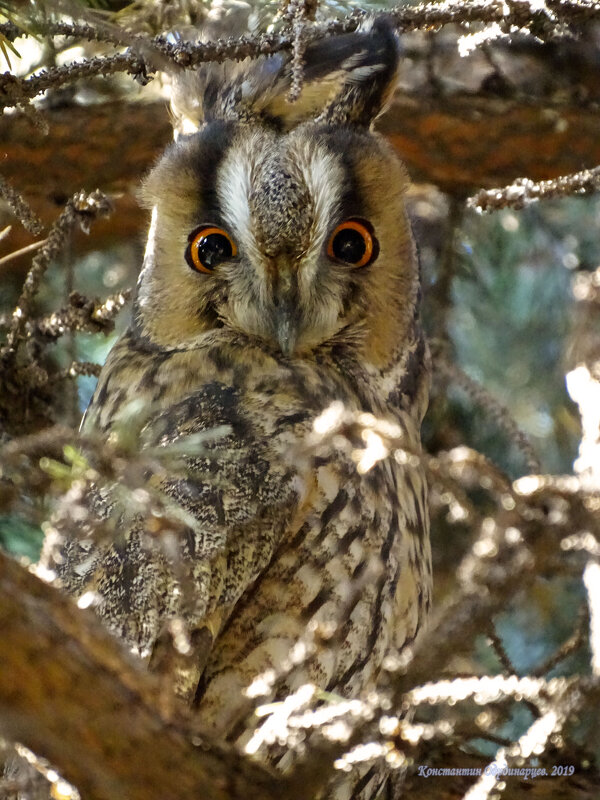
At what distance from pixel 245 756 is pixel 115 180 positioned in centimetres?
196

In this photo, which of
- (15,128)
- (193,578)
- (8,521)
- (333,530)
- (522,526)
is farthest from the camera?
(15,128)

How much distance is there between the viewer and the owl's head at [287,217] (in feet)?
6.39

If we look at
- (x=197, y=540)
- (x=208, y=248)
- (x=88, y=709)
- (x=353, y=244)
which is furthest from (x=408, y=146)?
(x=88, y=709)

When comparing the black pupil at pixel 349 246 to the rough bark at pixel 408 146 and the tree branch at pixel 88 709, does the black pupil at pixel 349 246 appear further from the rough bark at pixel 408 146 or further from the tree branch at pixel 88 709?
the tree branch at pixel 88 709

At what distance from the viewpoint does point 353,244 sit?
2049 mm

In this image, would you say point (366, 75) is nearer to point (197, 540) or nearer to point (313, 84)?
point (313, 84)

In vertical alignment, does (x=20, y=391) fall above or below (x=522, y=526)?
above

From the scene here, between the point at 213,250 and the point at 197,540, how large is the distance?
0.60m

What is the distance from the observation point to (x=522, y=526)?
1085mm

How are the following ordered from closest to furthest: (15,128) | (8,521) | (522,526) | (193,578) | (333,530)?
(522,526), (193,578), (333,530), (8,521), (15,128)

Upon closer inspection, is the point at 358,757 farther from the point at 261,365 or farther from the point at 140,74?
the point at 140,74

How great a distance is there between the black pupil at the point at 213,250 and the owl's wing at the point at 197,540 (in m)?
0.30

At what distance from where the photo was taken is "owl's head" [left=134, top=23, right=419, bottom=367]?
195 cm

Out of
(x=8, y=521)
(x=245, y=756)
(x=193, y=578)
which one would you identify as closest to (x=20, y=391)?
(x=8, y=521)
